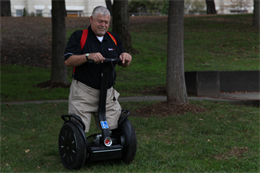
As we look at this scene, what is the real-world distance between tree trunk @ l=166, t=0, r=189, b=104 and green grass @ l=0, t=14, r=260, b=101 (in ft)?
9.87

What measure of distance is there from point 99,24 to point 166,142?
2.53 m

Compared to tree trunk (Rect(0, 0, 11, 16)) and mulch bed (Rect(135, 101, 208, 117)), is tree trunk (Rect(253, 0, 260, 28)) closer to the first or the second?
mulch bed (Rect(135, 101, 208, 117))

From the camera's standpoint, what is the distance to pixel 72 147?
401cm

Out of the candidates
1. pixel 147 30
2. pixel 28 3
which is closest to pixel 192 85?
pixel 147 30

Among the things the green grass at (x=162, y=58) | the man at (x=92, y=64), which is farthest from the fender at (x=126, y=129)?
the green grass at (x=162, y=58)

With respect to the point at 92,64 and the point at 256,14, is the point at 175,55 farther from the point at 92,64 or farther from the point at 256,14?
the point at 256,14

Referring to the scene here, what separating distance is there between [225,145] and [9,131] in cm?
404

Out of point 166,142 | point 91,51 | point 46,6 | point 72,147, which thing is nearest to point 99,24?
point 91,51

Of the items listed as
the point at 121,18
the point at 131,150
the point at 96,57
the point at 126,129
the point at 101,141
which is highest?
the point at 121,18

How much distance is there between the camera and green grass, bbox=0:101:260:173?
4.26m

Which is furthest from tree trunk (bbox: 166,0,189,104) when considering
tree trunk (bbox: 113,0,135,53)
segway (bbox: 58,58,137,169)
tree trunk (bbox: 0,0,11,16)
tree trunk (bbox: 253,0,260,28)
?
tree trunk (bbox: 0,0,11,16)

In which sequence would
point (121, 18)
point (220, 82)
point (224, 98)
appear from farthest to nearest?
point (121, 18)
point (220, 82)
point (224, 98)

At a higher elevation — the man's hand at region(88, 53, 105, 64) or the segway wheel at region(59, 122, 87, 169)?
the man's hand at region(88, 53, 105, 64)

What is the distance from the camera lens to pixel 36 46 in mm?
17719
